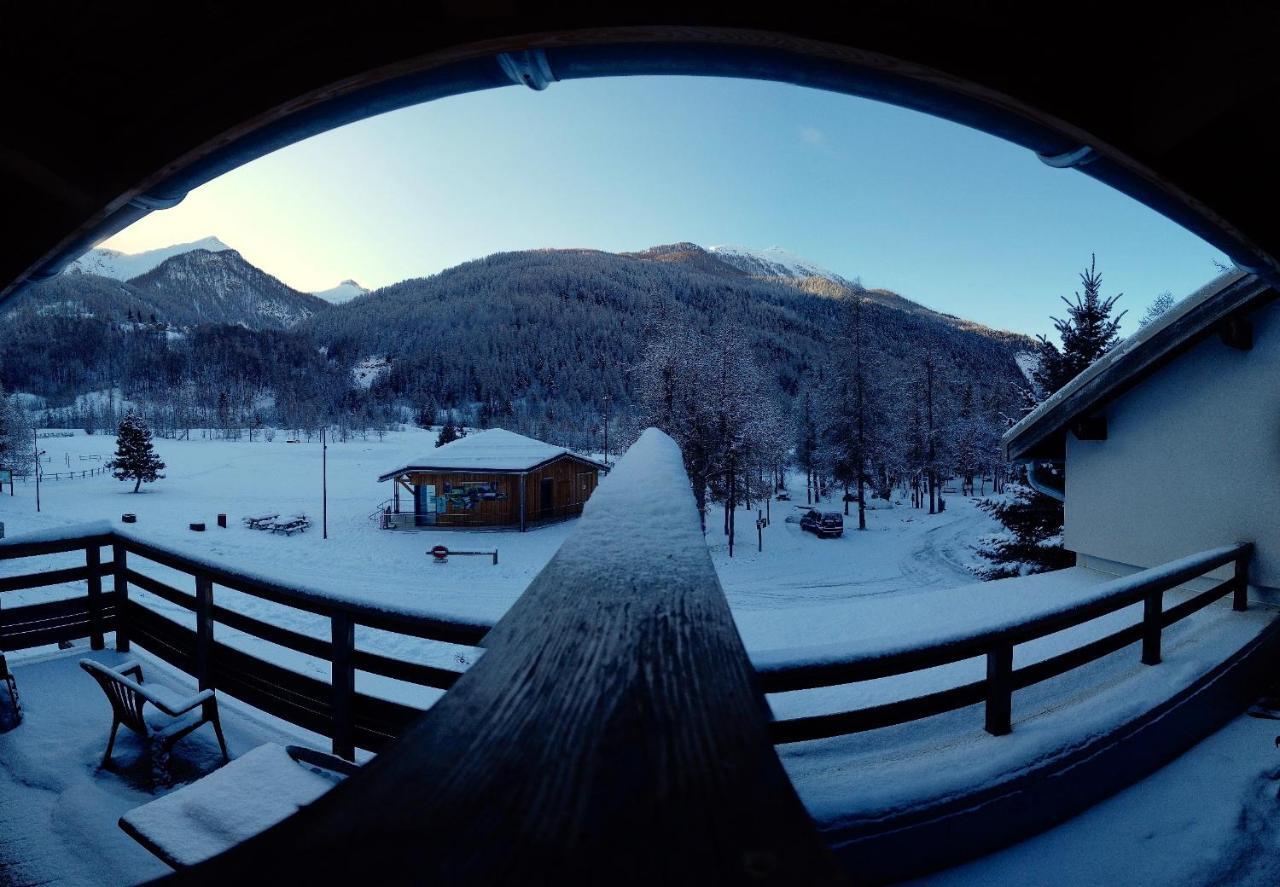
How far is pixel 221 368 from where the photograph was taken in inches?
4343

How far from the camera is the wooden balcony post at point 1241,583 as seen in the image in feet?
16.5

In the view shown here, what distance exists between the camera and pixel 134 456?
4044 cm

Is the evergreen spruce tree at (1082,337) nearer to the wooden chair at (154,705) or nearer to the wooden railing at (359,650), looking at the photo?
the wooden railing at (359,650)

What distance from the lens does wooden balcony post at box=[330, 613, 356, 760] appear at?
2.62 meters

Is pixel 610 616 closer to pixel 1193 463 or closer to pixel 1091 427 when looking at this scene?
pixel 1193 463

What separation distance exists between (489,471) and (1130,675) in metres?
26.9

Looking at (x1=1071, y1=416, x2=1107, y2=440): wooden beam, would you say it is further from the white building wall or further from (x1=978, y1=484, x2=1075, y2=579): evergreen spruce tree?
(x1=978, y1=484, x2=1075, y2=579): evergreen spruce tree

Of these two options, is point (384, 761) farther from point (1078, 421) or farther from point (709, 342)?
point (709, 342)

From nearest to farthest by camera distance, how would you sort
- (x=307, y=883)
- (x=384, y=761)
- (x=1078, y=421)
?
(x=307, y=883), (x=384, y=761), (x=1078, y=421)

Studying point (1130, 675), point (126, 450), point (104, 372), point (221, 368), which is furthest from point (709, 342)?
point (104, 372)

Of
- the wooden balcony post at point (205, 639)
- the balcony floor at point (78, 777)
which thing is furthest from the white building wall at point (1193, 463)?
the wooden balcony post at point (205, 639)

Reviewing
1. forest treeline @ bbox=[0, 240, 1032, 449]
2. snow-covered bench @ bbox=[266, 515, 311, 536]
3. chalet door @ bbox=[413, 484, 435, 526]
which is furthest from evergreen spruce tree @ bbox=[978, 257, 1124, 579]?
forest treeline @ bbox=[0, 240, 1032, 449]

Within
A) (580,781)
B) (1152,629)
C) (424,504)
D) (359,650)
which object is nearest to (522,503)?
(424,504)

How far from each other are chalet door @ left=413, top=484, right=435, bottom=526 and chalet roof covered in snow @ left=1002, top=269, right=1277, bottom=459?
2735 centimetres
